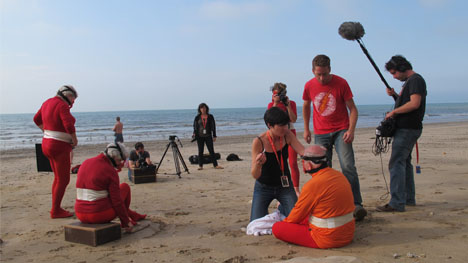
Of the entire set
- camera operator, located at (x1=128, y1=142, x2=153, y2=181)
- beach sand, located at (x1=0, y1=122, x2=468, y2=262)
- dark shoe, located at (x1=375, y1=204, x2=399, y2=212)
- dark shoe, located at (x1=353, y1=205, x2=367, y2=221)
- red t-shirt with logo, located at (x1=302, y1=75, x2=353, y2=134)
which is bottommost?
beach sand, located at (x1=0, y1=122, x2=468, y2=262)

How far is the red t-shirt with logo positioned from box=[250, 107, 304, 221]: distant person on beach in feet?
2.44

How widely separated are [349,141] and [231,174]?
4.49m

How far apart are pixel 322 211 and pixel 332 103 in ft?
5.58

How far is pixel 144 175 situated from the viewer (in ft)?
25.7

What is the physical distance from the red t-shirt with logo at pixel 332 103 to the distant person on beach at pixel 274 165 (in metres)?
0.74

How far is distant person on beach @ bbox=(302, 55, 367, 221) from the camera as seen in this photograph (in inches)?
177

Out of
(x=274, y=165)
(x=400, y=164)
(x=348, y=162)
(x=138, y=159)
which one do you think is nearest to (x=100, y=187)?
(x=274, y=165)

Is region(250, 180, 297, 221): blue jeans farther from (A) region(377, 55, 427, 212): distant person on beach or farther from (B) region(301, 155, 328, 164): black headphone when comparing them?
(A) region(377, 55, 427, 212): distant person on beach

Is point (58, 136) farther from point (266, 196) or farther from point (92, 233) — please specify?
point (266, 196)

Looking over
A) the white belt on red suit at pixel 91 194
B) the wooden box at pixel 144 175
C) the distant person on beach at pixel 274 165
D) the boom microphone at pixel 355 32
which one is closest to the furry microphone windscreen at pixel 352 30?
the boom microphone at pixel 355 32

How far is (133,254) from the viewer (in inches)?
146

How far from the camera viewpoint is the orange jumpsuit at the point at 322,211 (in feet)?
11.1

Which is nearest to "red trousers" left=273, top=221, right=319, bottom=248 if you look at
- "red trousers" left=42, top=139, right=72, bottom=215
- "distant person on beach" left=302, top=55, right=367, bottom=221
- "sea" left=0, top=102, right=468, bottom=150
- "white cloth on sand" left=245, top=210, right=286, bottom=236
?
"white cloth on sand" left=245, top=210, right=286, bottom=236

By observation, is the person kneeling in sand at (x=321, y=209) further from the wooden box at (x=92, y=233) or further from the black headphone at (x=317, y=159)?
the wooden box at (x=92, y=233)
